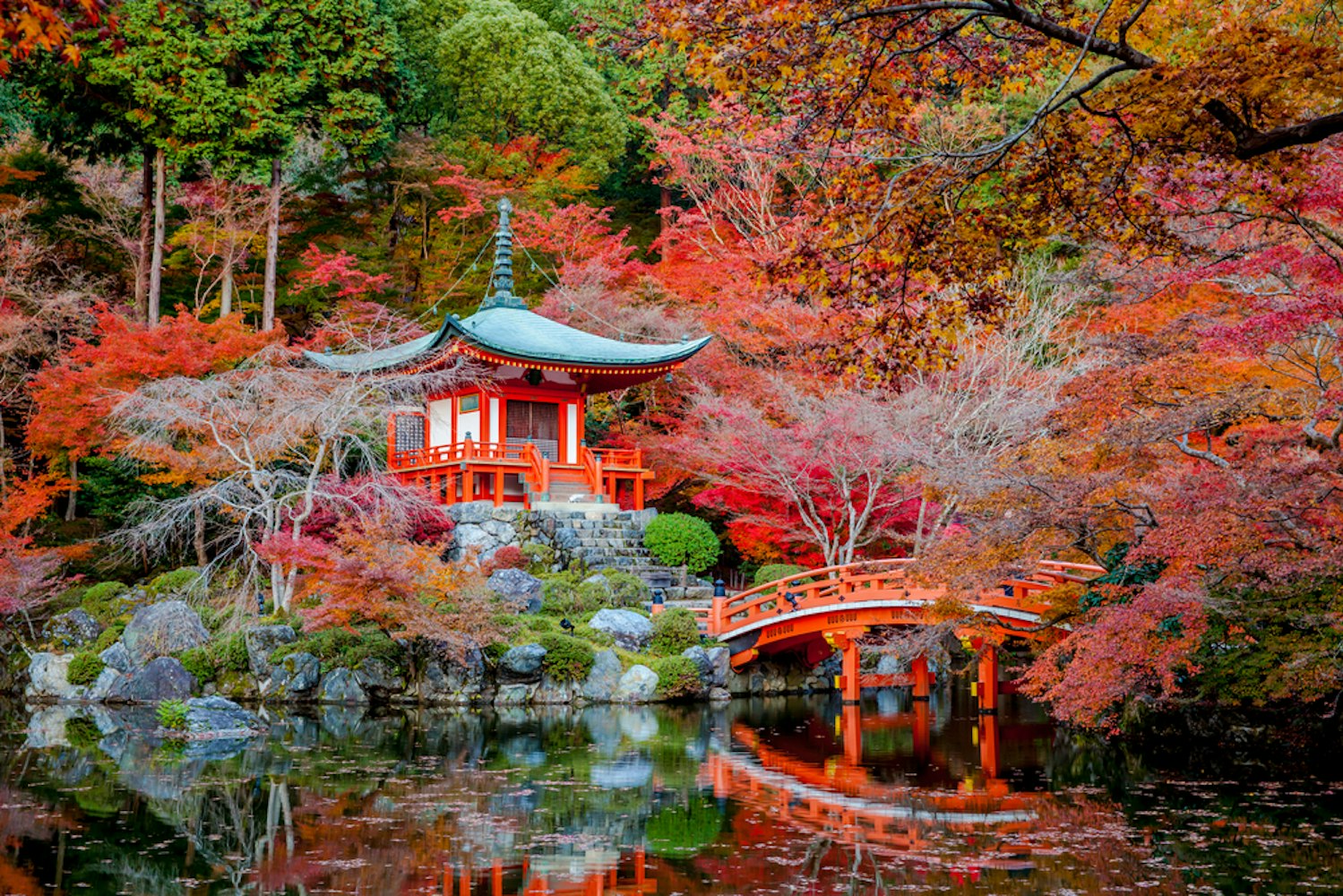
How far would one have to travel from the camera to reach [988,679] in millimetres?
16000

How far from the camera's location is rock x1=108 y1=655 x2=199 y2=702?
51.7 ft

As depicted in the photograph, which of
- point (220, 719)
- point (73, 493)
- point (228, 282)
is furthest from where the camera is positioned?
point (228, 282)

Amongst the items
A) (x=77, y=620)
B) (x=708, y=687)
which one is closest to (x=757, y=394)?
(x=708, y=687)

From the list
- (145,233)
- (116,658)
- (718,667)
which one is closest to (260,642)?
(116,658)

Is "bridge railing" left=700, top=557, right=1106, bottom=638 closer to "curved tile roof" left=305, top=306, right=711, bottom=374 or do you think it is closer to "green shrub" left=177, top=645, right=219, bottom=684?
"curved tile roof" left=305, top=306, right=711, bottom=374

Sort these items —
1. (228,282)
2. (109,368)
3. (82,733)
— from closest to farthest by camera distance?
(82,733)
(109,368)
(228,282)

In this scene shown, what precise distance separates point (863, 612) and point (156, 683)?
9.16 meters

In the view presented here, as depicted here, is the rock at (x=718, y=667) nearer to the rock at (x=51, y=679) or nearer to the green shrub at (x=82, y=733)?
the green shrub at (x=82, y=733)

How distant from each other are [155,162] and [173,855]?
56.0 ft

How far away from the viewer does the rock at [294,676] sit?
15711mm

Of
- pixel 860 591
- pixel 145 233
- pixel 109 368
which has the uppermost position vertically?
pixel 145 233

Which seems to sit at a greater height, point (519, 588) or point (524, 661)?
point (519, 588)

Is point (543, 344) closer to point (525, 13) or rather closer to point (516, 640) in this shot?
point (516, 640)

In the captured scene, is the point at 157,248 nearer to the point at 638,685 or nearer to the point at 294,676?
the point at 294,676
